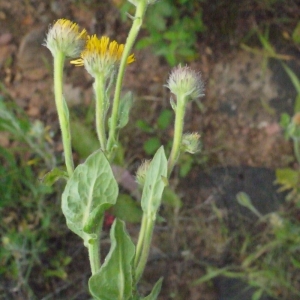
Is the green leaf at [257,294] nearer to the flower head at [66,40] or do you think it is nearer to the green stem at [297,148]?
the green stem at [297,148]

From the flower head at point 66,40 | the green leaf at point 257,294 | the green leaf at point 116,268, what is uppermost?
the flower head at point 66,40

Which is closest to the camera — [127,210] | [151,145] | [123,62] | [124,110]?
[123,62]

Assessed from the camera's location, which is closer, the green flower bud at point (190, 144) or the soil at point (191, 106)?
the green flower bud at point (190, 144)

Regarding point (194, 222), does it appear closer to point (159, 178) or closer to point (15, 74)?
point (15, 74)

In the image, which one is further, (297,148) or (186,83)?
(297,148)

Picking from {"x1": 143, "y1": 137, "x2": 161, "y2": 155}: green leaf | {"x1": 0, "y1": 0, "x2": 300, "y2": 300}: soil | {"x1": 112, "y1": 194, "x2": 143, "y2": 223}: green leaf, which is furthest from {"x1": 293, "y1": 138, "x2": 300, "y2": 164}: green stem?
{"x1": 112, "y1": 194, "x2": 143, "y2": 223}: green leaf

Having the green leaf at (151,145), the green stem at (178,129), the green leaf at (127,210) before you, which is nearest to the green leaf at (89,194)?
the green stem at (178,129)

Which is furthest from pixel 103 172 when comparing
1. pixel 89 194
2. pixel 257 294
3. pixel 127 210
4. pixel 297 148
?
pixel 297 148

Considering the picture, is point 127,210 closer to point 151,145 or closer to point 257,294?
point 151,145

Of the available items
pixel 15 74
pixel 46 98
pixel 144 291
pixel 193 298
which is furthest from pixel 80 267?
pixel 15 74
